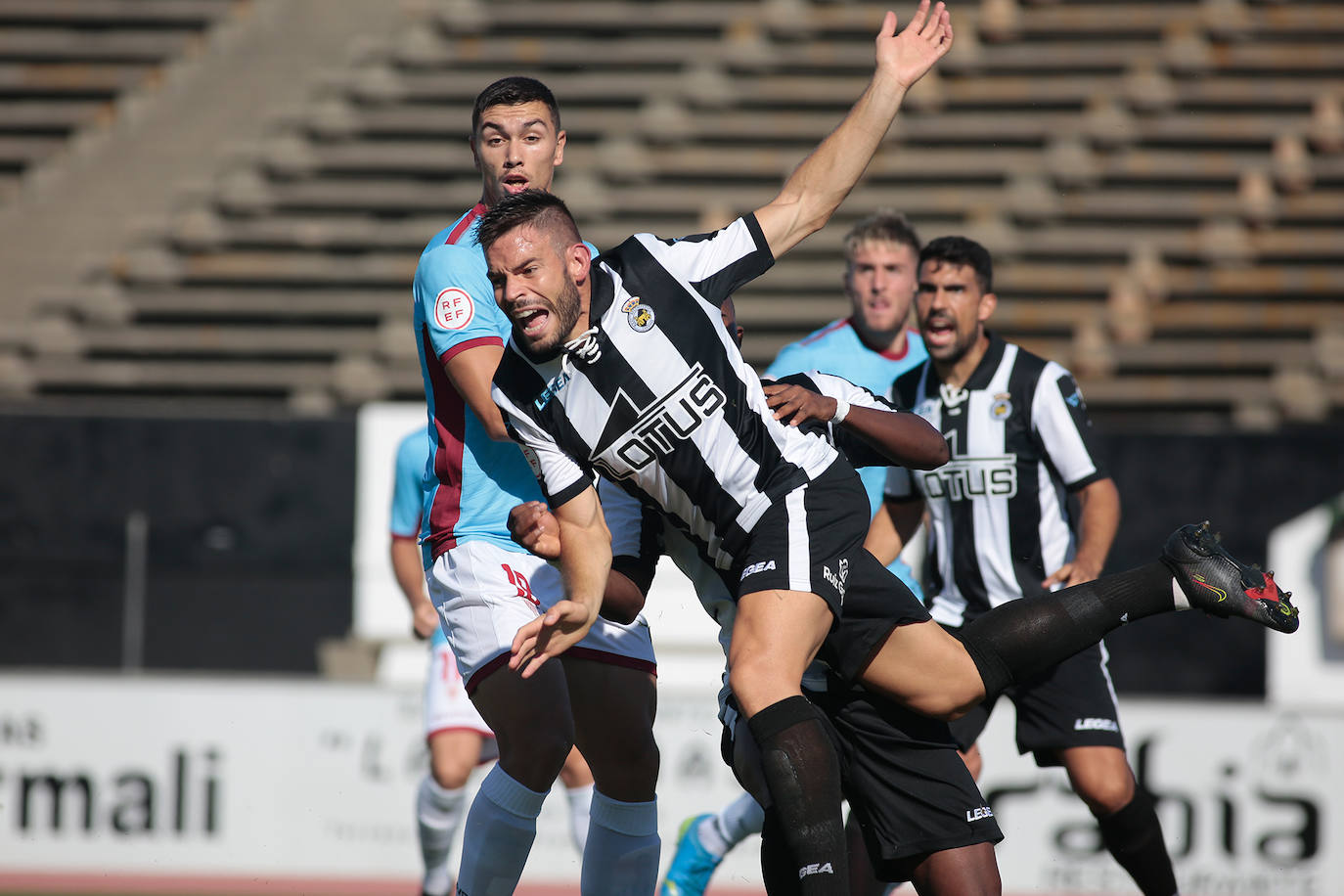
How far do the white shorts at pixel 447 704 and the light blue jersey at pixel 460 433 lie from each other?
7.80ft

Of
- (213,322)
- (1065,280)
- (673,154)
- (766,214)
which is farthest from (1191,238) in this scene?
(766,214)

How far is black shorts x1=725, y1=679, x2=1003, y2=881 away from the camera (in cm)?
414

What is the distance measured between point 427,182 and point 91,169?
14.0 ft

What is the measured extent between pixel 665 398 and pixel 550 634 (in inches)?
25.9

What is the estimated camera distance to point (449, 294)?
427cm

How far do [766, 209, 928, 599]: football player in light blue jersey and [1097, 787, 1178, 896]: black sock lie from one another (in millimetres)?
1070

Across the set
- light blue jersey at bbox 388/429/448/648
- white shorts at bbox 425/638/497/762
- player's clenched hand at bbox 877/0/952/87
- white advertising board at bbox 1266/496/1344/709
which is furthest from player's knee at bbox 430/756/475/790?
white advertising board at bbox 1266/496/1344/709

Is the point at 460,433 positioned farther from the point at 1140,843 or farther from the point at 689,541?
the point at 1140,843

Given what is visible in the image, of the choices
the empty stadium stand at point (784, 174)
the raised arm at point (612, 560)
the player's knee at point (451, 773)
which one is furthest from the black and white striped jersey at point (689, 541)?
the empty stadium stand at point (784, 174)

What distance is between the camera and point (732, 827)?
235 inches

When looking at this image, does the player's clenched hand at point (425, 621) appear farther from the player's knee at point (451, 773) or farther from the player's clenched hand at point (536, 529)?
the player's clenched hand at point (536, 529)

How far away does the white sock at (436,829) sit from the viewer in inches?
252

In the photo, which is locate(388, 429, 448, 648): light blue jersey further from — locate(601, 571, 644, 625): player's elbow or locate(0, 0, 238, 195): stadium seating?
locate(0, 0, 238, 195): stadium seating

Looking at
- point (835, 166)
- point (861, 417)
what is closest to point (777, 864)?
point (861, 417)
